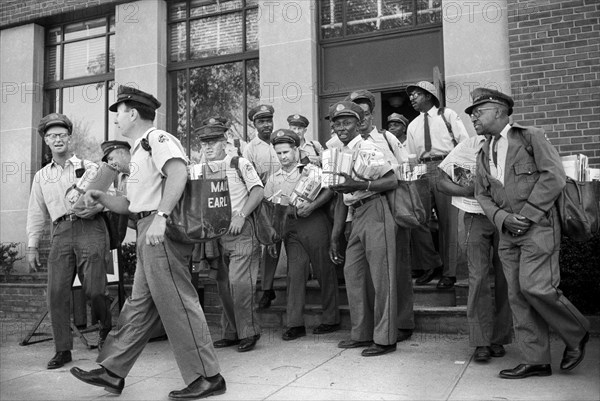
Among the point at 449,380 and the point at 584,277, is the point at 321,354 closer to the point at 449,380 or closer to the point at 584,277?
the point at 449,380

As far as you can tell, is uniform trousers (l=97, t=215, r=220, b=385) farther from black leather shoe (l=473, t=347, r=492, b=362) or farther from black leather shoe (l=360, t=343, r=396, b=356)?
black leather shoe (l=473, t=347, r=492, b=362)

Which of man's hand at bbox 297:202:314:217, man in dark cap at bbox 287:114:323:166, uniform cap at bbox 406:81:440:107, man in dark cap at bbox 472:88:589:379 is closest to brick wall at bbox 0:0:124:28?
man in dark cap at bbox 287:114:323:166

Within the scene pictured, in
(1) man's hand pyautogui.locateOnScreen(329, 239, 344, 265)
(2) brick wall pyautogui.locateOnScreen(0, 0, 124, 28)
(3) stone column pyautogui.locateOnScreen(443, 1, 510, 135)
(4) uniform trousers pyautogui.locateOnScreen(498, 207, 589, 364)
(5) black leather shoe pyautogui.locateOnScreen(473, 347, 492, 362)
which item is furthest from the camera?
(2) brick wall pyautogui.locateOnScreen(0, 0, 124, 28)

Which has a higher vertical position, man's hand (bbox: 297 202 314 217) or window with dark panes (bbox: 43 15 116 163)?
window with dark panes (bbox: 43 15 116 163)

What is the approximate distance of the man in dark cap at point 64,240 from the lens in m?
5.69

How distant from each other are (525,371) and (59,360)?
407 centimetres

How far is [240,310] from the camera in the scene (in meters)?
6.00

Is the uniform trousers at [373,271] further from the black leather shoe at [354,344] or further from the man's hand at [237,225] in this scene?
the man's hand at [237,225]

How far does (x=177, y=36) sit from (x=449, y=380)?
828 centimetres

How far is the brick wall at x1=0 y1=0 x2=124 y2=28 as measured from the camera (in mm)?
11227

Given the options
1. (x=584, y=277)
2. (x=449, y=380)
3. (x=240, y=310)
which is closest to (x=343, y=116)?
(x=240, y=310)

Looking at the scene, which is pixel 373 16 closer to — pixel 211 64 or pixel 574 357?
pixel 211 64

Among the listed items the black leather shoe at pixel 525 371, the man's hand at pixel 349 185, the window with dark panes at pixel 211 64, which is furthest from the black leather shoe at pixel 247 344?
the window with dark panes at pixel 211 64

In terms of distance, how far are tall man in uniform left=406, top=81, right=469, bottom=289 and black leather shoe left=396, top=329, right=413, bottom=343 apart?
815mm
